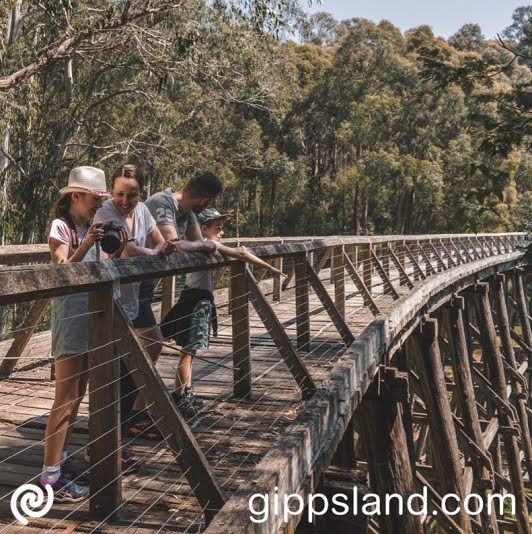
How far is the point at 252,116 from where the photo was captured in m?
34.7

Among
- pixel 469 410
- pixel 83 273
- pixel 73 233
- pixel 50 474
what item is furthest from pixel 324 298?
pixel 469 410

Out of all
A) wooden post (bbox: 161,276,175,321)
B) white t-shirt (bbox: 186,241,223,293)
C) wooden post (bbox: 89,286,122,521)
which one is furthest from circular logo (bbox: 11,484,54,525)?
wooden post (bbox: 161,276,175,321)

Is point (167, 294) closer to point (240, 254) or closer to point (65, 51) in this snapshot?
point (240, 254)

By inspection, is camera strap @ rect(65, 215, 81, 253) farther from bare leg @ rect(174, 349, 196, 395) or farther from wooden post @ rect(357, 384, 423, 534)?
wooden post @ rect(357, 384, 423, 534)

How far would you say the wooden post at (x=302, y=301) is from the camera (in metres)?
4.76

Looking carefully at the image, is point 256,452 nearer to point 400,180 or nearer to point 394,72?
point 400,180

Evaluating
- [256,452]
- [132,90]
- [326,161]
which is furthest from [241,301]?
[326,161]

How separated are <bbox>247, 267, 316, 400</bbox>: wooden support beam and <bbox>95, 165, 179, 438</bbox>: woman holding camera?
592 millimetres

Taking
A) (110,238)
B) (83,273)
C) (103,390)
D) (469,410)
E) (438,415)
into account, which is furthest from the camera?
(469,410)

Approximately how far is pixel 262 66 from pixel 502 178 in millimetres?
20870

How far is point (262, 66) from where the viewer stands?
2289 centimetres

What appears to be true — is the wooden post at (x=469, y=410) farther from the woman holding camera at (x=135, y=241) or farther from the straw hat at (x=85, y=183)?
the straw hat at (x=85, y=183)

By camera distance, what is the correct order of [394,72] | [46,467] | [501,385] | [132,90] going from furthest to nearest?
[394,72], [132,90], [501,385], [46,467]

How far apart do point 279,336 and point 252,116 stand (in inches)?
1267
